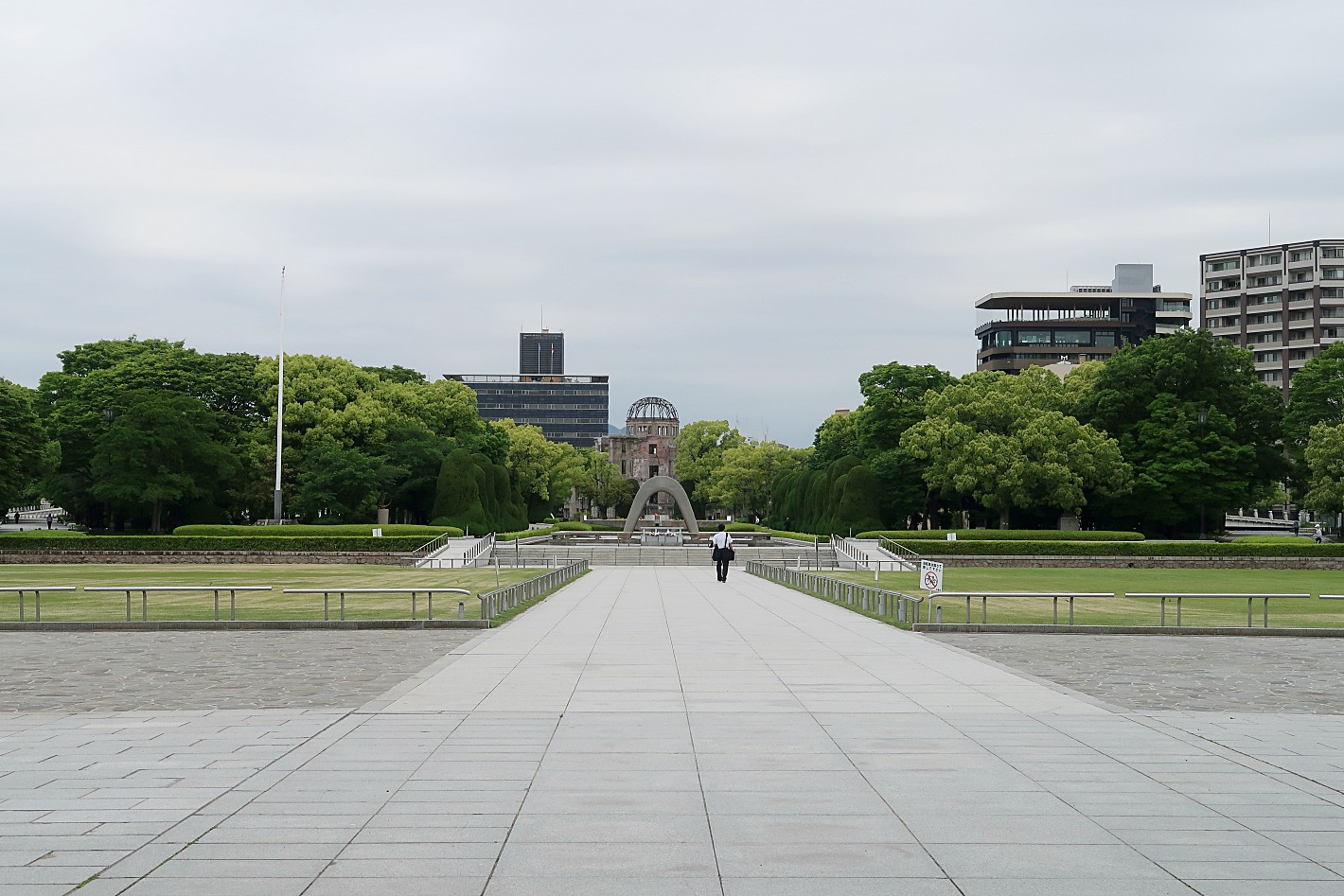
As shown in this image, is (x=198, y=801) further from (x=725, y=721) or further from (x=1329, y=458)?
(x=1329, y=458)

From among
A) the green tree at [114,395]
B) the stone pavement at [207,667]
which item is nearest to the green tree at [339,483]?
the green tree at [114,395]

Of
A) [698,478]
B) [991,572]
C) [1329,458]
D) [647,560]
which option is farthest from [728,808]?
[698,478]

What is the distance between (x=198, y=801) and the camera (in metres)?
6.98

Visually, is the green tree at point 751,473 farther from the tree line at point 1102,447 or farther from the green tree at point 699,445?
the tree line at point 1102,447

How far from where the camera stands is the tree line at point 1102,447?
5747 cm

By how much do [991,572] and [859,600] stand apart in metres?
18.9

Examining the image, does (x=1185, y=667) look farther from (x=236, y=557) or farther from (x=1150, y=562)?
(x=236, y=557)

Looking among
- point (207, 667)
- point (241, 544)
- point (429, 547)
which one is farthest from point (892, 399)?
point (207, 667)

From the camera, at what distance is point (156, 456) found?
177 feet

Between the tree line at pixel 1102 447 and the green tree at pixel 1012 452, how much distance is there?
79 millimetres

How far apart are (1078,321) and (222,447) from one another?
9443 cm

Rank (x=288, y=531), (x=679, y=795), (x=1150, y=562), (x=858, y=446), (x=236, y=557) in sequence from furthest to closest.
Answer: (x=858, y=446)
(x=288, y=531)
(x=236, y=557)
(x=1150, y=562)
(x=679, y=795)

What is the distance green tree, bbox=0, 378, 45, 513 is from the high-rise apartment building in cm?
9764

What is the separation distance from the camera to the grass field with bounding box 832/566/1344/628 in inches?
853
